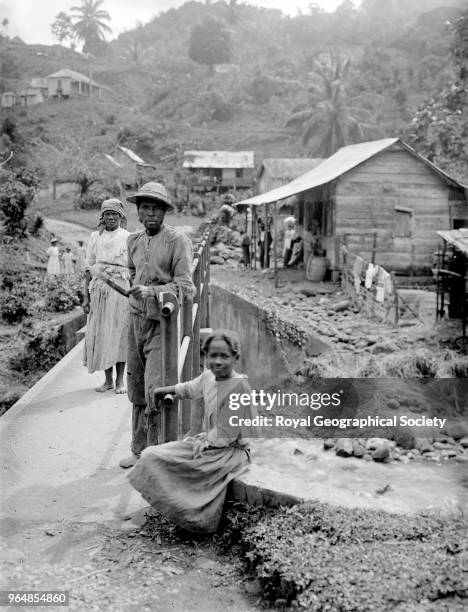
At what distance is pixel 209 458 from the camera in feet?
12.2

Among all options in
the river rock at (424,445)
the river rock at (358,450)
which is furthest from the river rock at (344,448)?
the river rock at (424,445)

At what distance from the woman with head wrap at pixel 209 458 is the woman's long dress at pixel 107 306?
2.37 meters

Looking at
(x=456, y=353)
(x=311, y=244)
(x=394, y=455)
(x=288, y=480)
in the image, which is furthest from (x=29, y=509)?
(x=311, y=244)

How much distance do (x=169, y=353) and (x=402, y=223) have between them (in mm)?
14599

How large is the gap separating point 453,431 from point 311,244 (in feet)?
44.2

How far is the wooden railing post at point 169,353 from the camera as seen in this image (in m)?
3.82

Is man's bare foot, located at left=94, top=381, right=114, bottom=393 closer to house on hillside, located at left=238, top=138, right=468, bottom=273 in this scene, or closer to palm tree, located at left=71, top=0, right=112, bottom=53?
house on hillside, located at left=238, top=138, right=468, bottom=273

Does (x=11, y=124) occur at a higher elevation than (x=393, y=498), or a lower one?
higher

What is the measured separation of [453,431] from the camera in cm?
676

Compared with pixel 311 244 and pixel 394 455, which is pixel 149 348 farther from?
pixel 311 244

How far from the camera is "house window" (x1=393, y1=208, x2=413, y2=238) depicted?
17422 millimetres

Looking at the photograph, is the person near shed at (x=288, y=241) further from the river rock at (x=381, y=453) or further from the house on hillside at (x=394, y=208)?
the river rock at (x=381, y=453)

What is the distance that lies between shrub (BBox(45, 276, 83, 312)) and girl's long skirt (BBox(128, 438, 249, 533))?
10320 millimetres

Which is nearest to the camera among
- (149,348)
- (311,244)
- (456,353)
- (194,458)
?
(194,458)
